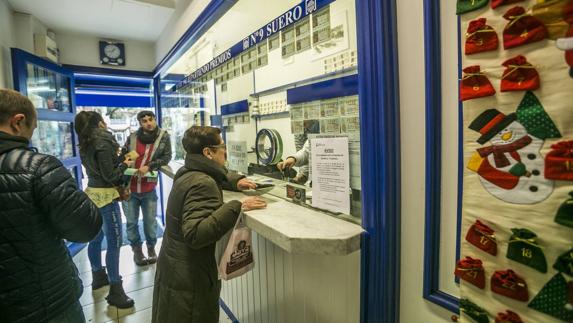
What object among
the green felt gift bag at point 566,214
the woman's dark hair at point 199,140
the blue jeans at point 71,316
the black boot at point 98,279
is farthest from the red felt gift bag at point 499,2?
the black boot at point 98,279

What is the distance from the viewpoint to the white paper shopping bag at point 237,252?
4.00 ft

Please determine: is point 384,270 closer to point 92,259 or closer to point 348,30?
point 348,30

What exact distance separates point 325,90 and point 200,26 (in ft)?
5.27

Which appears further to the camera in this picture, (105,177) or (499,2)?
(105,177)

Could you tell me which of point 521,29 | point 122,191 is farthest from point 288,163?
point 122,191

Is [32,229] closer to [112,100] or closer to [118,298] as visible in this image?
[118,298]

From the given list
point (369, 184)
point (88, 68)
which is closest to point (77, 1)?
point (88, 68)

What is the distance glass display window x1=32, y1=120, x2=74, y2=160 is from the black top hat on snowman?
4.16 m

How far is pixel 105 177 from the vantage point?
2.31 metres

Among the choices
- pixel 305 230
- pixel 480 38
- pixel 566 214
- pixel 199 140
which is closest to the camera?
pixel 566 214

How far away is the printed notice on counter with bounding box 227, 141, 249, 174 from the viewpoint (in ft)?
6.53

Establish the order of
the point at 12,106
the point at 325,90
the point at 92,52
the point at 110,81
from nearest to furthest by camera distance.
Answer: the point at 12,106, the point at 325,90, the point at 92,52, the point at 110,81

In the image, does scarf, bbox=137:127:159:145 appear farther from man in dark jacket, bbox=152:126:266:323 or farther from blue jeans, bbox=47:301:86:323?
blue jeans, bbox=47:301:86:323

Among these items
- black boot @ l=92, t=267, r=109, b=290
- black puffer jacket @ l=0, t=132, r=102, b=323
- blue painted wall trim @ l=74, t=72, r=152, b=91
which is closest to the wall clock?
blue painted wall trim @ l=74, t=72, r=152, b=91
